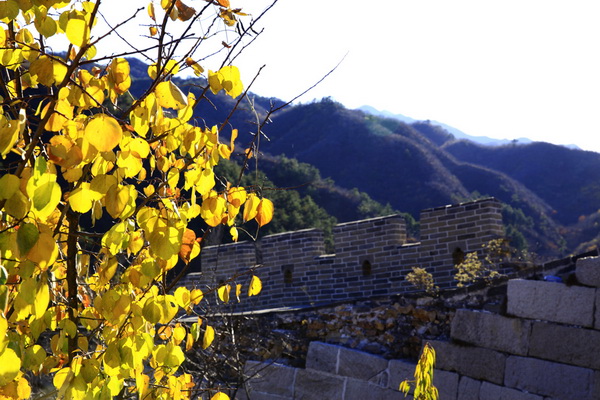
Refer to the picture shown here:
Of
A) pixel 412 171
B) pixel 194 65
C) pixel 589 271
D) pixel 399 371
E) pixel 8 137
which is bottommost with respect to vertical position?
pixel 399 371

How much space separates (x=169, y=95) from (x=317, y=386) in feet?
18.8

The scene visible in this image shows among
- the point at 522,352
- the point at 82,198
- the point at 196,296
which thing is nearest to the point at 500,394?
the point at 522,352

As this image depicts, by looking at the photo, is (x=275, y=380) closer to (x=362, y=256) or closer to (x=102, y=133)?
(x=362, y=256)

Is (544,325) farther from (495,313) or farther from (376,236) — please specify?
(376,236)

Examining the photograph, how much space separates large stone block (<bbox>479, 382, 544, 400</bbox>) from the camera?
5.93 meters

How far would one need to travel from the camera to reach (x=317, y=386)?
23.8ft

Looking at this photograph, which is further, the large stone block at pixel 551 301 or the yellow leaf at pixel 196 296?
the large stone block at pixel 551 301

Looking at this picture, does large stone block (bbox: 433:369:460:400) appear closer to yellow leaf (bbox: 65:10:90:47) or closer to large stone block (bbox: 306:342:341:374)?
large stone block (bbox: 306:342:341:374)

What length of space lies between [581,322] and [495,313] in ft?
2.51

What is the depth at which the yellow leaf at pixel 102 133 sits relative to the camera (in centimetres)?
168

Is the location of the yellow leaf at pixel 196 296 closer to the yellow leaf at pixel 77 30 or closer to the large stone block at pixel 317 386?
the yellow leaf at pixel 77 30

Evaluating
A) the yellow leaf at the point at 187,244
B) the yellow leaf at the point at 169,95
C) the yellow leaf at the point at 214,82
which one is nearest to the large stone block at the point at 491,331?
the yellow leaf at the point at 187,244

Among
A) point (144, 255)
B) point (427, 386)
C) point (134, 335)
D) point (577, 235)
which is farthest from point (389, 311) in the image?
point (577, 235)

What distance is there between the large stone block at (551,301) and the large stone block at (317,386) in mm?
2017
